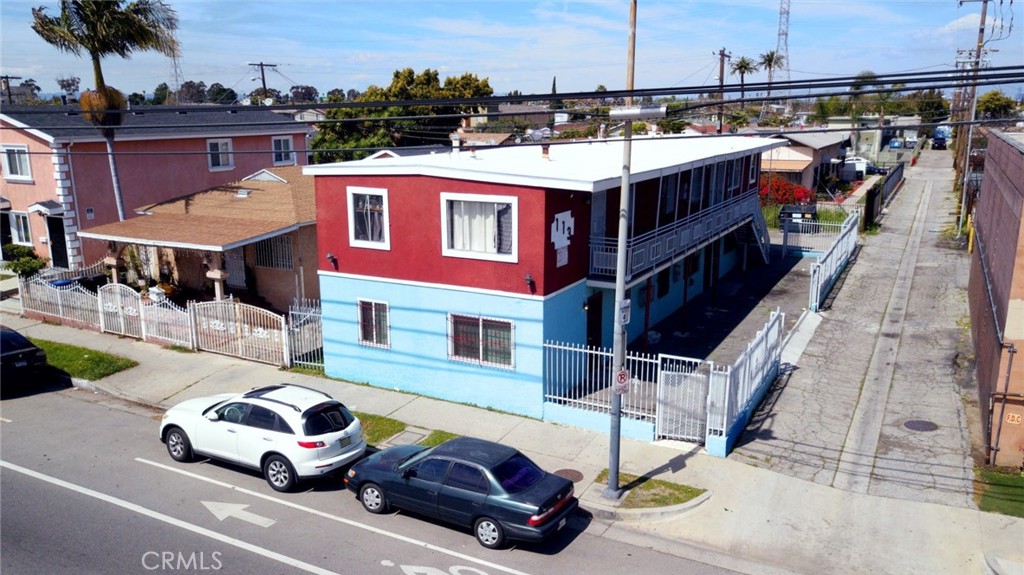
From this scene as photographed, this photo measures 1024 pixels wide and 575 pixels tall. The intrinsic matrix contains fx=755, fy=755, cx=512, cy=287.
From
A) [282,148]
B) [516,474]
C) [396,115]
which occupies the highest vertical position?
[396,115]

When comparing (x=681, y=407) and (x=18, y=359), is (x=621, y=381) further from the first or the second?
(x=18, y=359)

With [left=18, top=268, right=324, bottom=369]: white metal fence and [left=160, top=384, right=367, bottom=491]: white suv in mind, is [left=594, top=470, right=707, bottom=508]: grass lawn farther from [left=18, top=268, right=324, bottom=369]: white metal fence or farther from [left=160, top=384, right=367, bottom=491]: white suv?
[left=18, top=268, right=324, bottom=369]: white metal fence

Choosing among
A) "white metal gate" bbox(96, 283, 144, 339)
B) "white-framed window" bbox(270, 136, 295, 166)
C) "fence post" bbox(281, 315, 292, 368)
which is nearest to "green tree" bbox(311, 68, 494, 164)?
"white-framed window" bbox(270, 136, 295, 166)

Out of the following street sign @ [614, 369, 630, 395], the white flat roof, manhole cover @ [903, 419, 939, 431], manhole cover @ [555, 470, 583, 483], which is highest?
the white flat roof

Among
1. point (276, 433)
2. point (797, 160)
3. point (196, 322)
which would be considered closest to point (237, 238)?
point (196, 322)

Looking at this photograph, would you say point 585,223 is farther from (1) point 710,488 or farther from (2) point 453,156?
(1) point 710,488

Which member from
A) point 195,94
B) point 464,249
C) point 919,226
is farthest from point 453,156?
point 195,94
